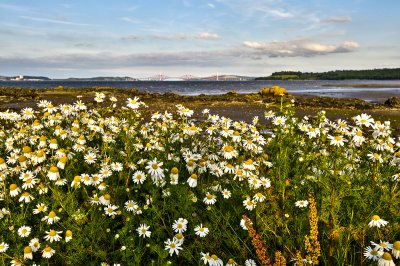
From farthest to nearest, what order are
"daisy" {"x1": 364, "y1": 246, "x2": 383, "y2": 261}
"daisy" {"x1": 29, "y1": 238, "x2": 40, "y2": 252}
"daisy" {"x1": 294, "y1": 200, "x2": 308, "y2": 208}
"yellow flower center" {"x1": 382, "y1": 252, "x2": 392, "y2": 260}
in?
"daisy" {"x1": 294, "y1": 200, "x2": 308, "y2": 208}
"daisy" {"x1": 29, "y1": 238, "x2": 40, "y2": 252}
"daisy" {"x1": 364, "y1": 246, "x2": 383, "y2": 261}
"yellow flower center" {"x1": 382, "y1": 252, "x2": 392, "y2": 260}

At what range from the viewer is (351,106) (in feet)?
102

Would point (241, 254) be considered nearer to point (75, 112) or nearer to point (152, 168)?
point (152, 168)

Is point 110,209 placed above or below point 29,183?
below

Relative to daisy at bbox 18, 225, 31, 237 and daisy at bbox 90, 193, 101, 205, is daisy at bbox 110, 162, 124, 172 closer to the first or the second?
daisy at bbox 90, 193, 101, 205

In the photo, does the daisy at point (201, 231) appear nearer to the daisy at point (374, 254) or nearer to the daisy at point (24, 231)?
the daisy at point (374, 254)

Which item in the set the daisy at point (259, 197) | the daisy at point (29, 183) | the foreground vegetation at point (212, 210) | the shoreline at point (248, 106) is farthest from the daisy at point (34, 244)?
the shoreline at point (248, 106)

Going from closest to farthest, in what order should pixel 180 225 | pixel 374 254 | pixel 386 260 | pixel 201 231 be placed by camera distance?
1. pixel 386 260
2. pixel 374 254
3. pixel 201 231
4. pixel 180 225

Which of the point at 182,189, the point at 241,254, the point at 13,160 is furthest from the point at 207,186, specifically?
the point at 13,160

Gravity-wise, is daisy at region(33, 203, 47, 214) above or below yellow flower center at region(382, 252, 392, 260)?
below

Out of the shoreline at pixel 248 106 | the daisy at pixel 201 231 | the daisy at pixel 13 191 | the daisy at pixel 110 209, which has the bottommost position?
the shoreline at pixel 248 106

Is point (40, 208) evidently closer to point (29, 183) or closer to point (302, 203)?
point (29, 183)

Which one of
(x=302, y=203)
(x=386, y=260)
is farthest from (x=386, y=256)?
(x=302, y=203)

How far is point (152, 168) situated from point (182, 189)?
646mm

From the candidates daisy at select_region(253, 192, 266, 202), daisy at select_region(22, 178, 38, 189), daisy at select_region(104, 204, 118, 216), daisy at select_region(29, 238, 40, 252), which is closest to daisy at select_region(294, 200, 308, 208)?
daisy at select_region(253, 192, 266, 202)
